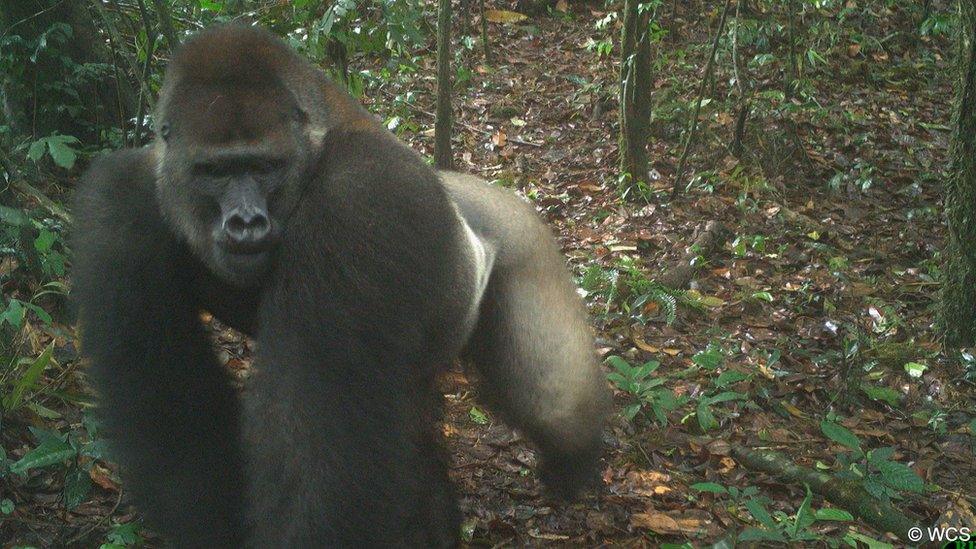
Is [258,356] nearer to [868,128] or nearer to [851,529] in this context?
[851,529]

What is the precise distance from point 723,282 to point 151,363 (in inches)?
164

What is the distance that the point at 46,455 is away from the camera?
3.34 m

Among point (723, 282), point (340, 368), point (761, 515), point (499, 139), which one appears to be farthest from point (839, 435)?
point (499, 139)

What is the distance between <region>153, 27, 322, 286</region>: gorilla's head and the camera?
296cm

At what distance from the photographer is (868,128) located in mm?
8562

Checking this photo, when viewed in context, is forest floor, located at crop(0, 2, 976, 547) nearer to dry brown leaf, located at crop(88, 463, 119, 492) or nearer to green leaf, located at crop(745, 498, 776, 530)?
dry brown leaf, located at crop(88, 463, 119, 492)

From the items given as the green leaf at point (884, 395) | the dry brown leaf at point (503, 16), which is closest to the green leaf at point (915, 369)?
the green leaf at point (884, 395)

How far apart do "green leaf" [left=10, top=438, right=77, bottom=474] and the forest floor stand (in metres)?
0.34

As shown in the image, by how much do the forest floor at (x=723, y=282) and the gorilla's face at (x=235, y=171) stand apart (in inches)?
53.6

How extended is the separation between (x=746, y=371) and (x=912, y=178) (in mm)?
3560

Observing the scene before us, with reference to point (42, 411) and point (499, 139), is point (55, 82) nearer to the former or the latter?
point (42, 411)

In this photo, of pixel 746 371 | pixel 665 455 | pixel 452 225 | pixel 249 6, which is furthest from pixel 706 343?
pixel 249 6

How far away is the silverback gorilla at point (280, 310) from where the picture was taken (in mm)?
2814

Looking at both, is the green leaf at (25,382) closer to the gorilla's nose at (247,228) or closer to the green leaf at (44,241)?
the green leaf at (44,241)
